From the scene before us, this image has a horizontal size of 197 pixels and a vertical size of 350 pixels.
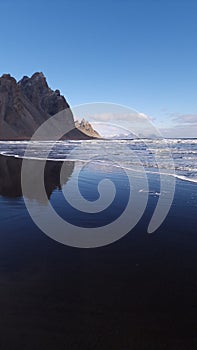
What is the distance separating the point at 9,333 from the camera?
3.26 meters

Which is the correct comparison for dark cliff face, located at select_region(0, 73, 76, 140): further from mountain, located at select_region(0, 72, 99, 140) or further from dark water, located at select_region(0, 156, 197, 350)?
dark water, located at select_region(0, 156, 197, 350)

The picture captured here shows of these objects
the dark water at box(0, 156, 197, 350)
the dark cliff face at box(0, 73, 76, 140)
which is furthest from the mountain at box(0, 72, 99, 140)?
the dark water at box(0, 156, 197, 350)

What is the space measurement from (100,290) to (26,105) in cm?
16910

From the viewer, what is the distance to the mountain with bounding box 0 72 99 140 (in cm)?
13312

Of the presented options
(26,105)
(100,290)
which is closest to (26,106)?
(26,105)

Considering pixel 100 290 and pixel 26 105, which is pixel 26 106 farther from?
pixel 100 290

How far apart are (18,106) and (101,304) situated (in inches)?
Answer: 5924

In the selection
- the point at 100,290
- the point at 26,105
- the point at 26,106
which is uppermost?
the point at 26,105

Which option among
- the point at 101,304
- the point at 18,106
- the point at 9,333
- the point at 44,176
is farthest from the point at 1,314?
the point at 18,106

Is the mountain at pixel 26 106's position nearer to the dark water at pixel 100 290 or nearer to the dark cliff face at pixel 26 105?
the dark cliff face at pixel 26 105

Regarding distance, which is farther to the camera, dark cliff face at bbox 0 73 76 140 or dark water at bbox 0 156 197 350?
dark cliff face at bbox 0 73 76 140

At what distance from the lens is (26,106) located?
162 meters

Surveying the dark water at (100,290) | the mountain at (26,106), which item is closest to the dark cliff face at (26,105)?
the mountain at (26,106)

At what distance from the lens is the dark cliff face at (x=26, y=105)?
436ft
